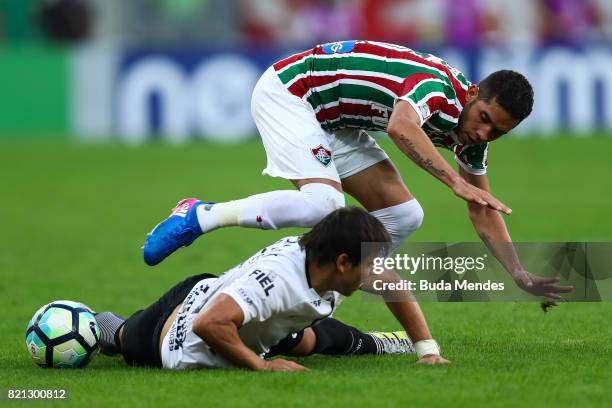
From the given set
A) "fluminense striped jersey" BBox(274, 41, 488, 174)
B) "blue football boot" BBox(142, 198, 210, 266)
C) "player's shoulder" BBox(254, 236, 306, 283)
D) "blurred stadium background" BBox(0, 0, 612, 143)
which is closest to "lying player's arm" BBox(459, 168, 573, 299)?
"fluminense striped jersey" BBox(274, 41, 488, 174)

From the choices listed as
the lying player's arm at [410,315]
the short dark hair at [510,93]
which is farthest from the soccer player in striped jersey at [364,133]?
the lying player's arm at [410,315]

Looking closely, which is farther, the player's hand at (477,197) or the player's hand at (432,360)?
the player's hand at (432,360)

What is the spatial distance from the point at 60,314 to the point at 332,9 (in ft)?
77.7

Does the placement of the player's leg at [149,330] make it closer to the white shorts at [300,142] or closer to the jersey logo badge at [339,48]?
the white shorts at [300,142]

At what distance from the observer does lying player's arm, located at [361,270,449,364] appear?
6637 mm

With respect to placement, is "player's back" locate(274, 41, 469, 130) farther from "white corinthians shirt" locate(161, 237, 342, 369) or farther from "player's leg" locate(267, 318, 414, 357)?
"player's leg" locate(267, 318, 414, 357)

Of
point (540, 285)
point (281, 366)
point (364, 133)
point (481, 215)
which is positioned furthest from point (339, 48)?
point (281, 366)

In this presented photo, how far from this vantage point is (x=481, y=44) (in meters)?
23.2

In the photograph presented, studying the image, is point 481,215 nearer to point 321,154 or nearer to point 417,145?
point 321,154

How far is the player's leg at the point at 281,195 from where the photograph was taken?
6.91 metres

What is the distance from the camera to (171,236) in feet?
23.2

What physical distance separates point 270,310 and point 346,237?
21.3 inches

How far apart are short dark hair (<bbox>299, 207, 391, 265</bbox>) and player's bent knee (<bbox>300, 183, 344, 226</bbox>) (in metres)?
0.64

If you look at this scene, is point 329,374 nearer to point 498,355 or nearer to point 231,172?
point 498,355
